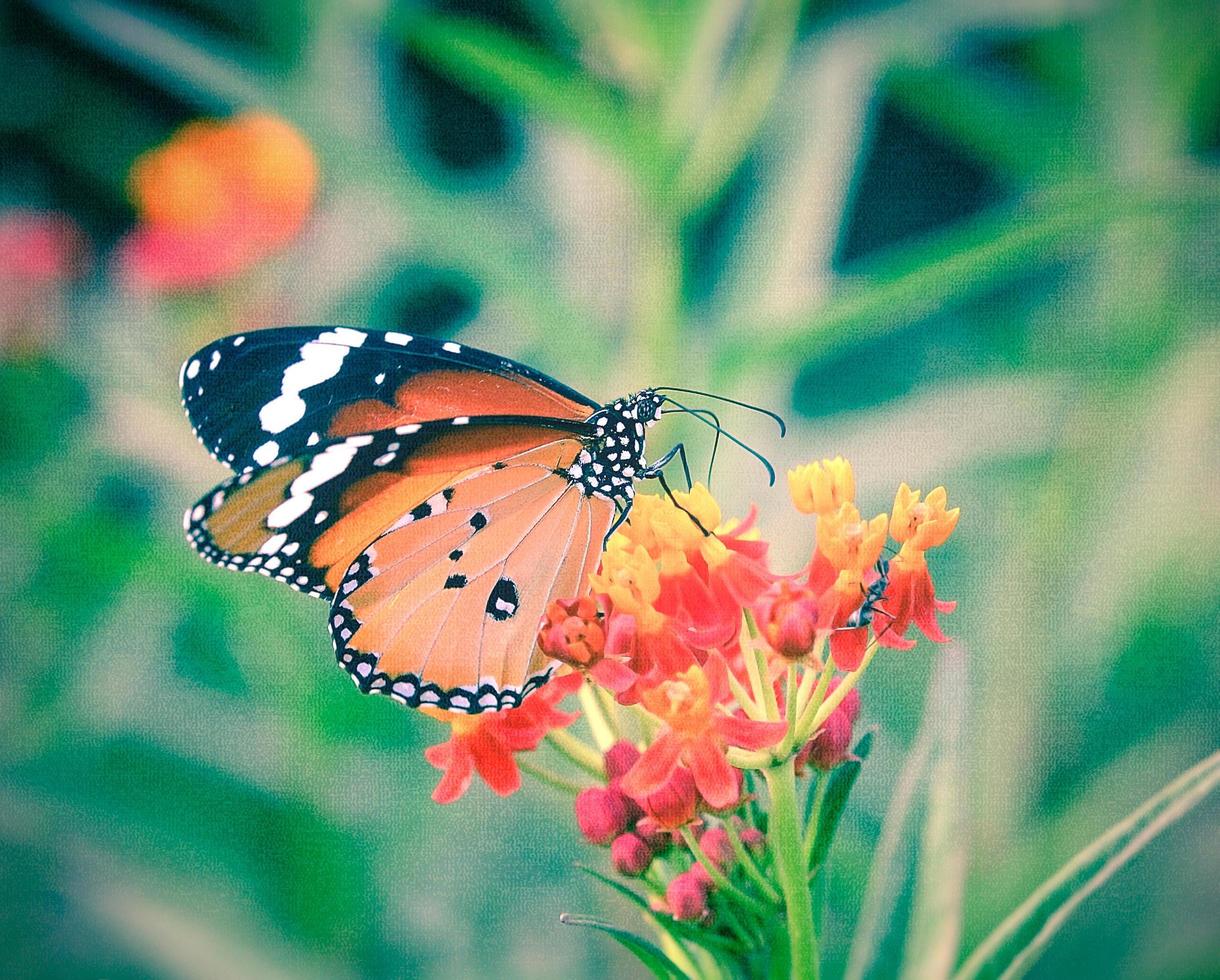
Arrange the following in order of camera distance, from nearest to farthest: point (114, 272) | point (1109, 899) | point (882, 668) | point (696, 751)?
point (696, 751), point (1109, 899), point (882, 668), point (114, 272)

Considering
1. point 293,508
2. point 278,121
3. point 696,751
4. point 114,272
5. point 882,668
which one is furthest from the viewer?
→ point 114,272

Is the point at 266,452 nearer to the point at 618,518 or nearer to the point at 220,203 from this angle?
the point at 618,518

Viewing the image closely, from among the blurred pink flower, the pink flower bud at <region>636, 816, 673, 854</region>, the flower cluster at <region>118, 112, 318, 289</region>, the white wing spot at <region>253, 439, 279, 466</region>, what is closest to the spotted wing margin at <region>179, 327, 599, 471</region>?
the white wing spot at <region>253, 439, 279, 466</region>

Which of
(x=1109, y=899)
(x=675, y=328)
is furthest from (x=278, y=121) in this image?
(x=1109, y=899)

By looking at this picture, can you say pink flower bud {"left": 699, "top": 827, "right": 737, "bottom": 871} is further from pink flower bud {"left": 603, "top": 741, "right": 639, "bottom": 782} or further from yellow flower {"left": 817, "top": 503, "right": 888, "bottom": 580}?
yellow flower {"left": 817, "top": 503, "right": 888, "bottom": 580}

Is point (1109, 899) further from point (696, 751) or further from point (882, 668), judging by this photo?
point (696, 751)

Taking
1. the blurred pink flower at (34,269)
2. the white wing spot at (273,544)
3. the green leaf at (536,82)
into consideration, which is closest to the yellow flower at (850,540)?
the white wing spot at (273,544)

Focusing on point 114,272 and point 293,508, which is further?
point 114,272

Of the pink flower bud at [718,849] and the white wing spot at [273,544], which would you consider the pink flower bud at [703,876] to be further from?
the white wing spot at [273,544]
